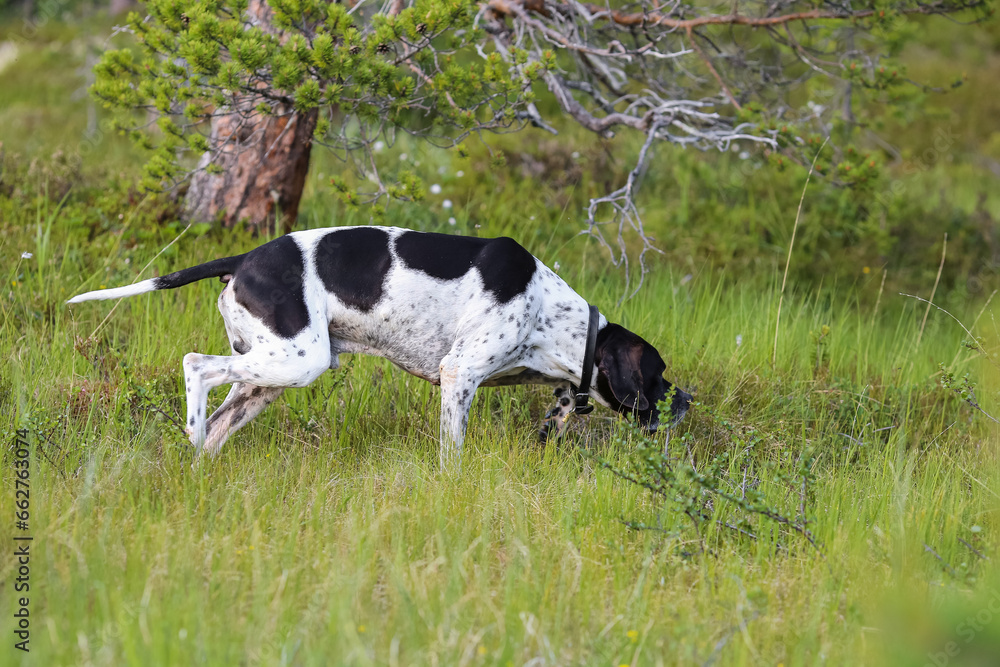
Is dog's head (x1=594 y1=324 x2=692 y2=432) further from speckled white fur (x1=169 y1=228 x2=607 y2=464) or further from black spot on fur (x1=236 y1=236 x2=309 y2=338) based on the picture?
black spot on fur (x1=236 y1=236 x2=309 y2=338)

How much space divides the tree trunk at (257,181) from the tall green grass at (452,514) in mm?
542

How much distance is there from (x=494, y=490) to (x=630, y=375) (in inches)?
36.9

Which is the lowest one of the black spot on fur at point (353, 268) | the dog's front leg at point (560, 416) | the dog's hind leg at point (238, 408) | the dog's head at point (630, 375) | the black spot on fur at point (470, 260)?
the dog's hind leg at point (238, 408)

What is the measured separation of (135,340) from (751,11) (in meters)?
4.65

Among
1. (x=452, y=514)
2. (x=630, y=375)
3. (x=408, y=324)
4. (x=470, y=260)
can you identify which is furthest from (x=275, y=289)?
(x=630, y=375)

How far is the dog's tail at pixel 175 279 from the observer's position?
12.1 ft

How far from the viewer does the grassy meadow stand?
8.59 ft

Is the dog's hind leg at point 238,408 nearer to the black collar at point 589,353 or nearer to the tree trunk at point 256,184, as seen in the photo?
the black collar at point 589,353

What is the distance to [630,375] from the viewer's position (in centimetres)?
420

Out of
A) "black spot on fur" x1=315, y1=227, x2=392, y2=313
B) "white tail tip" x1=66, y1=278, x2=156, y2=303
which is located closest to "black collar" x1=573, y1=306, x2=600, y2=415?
"black spot on fur" x1=315, y1=227, x2=392, y2=313

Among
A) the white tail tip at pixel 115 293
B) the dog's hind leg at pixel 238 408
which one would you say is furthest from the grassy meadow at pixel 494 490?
the white tail tip at pixel 115 293

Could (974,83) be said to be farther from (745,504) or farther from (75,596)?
(75,596)

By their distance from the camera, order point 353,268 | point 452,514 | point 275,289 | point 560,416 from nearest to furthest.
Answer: point 452,514 < point 275,289 < point 353,268 < point 560,416

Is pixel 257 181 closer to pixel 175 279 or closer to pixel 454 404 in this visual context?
pixel 175 279
